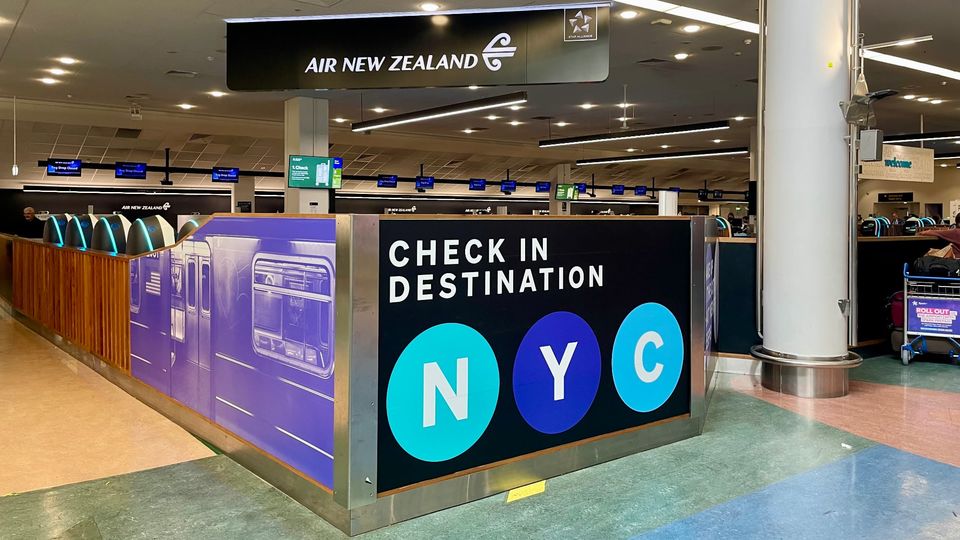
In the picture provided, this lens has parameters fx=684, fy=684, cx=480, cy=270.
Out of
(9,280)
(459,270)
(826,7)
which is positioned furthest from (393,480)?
(9,280)

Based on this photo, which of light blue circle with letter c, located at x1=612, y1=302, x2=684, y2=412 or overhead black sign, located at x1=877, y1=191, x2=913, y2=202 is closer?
light blue circle with letter c, located at x1=612, y1=302, x2=684, y2=412

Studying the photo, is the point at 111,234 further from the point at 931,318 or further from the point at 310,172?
the point at 310,172

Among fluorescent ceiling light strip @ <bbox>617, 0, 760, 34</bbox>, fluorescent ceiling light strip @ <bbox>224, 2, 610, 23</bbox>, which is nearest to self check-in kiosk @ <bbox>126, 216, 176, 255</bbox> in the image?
fluorescent ceiling light strip @ <bbox>224, 2, 610, 23</bbox>

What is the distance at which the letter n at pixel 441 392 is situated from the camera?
9.04 feet

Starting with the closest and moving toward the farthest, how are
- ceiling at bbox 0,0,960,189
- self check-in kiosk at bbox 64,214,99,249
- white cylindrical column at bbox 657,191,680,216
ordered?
white cylindrical column at bbox 657,191,680,216 < self check-in kiosk at bbox 64,214,99,249 < ceiling at bbox 0,0,960,189

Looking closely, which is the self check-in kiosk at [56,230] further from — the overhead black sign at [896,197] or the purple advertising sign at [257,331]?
the overhead black sign at [896,197]

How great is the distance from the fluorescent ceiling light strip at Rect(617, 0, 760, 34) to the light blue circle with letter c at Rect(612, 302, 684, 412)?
4870mm

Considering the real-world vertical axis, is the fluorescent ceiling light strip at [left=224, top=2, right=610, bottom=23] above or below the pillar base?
above

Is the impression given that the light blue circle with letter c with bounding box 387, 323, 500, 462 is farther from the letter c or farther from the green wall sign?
the green wall sign

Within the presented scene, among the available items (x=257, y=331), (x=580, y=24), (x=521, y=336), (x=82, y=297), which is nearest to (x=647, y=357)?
(x=521, y=336)

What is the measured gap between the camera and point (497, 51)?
15.3 ft

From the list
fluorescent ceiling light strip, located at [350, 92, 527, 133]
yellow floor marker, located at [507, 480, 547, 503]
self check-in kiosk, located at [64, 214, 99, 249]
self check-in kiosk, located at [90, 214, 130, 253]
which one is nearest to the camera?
yellow floor marker, located at [507, 480, 547, 503]

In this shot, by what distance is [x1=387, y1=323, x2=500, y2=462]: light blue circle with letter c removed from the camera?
2.69 meters

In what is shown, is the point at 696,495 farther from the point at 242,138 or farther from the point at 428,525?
the point at 242,138
